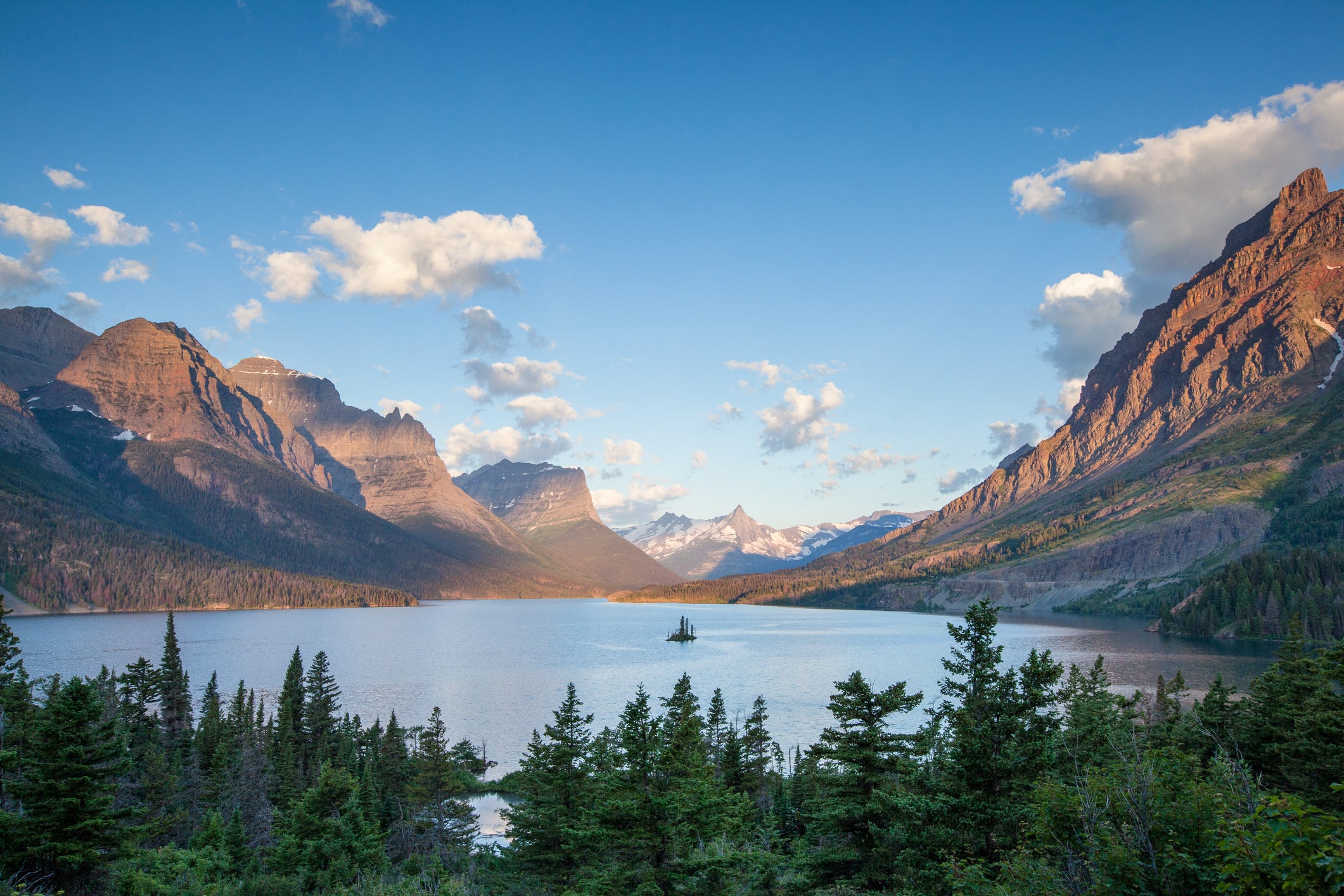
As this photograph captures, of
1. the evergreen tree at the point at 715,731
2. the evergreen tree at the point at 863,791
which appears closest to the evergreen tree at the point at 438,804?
the evergreen tree at the point at 715,731

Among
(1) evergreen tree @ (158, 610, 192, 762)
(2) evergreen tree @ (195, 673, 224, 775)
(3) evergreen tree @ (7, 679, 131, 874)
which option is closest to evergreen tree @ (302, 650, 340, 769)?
(2) evergreen tree @ (195, 673, 224, 775)

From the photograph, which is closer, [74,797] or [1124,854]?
[1124,854]

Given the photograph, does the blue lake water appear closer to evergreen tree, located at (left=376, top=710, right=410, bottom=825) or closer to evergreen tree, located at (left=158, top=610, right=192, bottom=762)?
evergreen tree, located at (left=376, top=710, right=410, bottom=825)

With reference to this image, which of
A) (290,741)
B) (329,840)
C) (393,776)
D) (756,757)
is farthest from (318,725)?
(756,757)

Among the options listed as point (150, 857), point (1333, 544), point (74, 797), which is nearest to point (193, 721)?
point (150, 857)

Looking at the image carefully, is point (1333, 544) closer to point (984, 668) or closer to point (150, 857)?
point (984, 668)

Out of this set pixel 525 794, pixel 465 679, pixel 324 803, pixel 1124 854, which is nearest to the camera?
pixel 1124 854

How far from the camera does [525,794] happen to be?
2789 centimetres

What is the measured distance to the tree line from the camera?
10.7m

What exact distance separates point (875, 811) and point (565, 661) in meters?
116

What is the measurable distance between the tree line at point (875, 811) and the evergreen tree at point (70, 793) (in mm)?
65

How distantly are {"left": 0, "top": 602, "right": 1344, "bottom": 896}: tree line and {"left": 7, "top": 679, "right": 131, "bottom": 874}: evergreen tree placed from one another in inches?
2.6

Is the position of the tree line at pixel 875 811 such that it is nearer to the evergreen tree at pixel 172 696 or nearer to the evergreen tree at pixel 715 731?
the evergreen tree at pixel 715 731

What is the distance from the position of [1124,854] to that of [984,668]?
938cm
